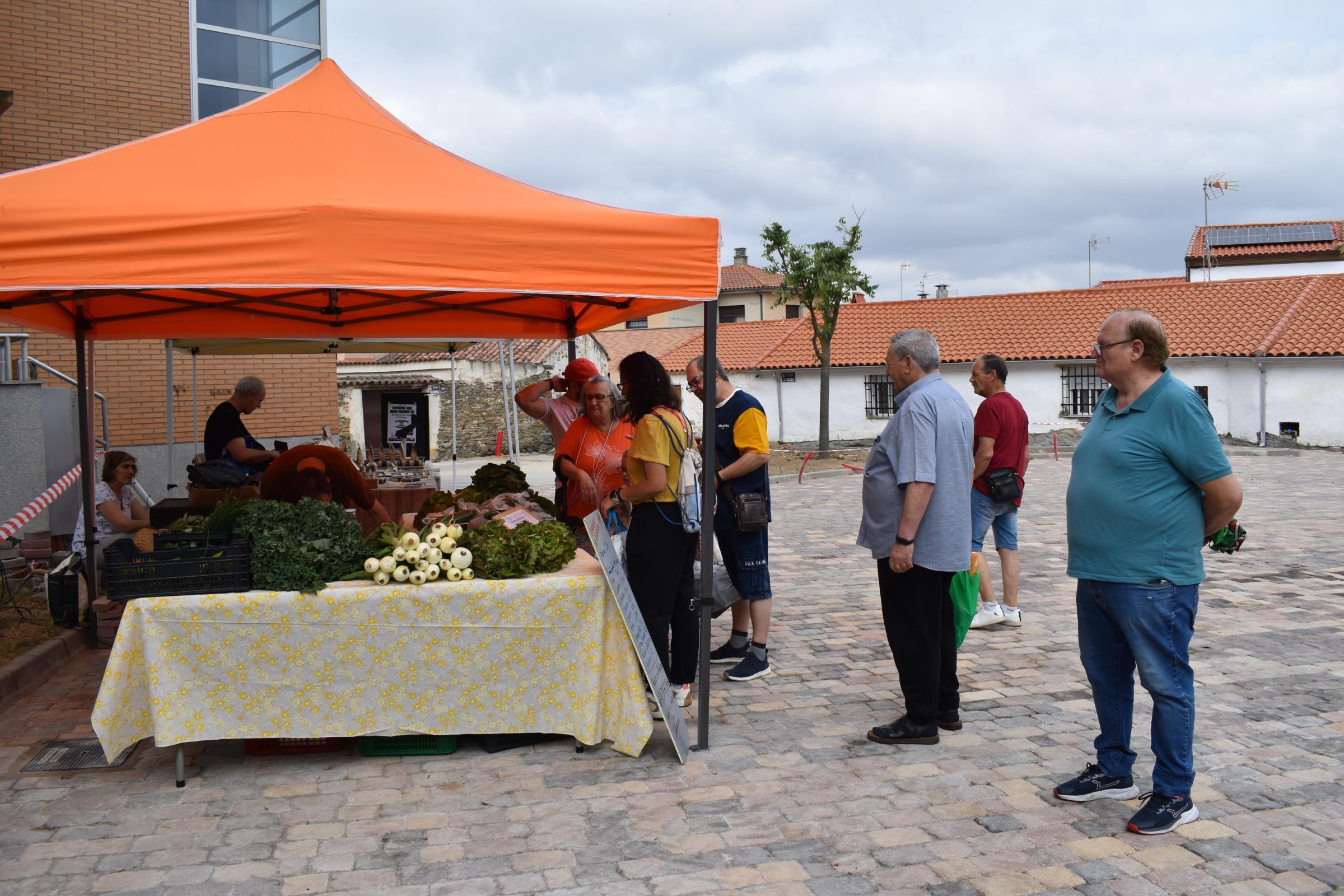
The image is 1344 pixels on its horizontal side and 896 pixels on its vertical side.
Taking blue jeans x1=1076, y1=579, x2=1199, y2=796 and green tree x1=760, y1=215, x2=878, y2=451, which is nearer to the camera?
blue jeans x1=1076, y1=579, x2=1199, y2=796

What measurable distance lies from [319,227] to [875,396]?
31.8 m

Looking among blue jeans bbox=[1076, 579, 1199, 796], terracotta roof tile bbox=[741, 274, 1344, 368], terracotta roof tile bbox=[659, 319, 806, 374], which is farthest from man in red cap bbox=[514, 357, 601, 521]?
terracotta roof tile bbox=[659, 319, 806, 374]

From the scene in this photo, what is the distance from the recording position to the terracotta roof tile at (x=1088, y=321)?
97.1ft

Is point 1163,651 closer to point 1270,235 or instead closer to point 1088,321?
point 1088,321

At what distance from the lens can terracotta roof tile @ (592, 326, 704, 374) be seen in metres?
48.7

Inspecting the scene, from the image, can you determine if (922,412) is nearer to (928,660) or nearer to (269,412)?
(928,660)

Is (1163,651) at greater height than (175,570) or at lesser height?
lesser

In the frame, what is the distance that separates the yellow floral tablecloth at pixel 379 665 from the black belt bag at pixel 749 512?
127cm

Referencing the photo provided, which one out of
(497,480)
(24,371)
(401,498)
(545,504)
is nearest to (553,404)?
(497,480)

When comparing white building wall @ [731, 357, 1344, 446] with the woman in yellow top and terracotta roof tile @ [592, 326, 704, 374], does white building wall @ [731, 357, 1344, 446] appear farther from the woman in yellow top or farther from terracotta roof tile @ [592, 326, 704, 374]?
the woman in yellow top

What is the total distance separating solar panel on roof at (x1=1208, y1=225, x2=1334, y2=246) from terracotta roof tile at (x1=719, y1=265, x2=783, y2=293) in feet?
71.8

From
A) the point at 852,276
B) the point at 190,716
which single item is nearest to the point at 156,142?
the point at 190,716

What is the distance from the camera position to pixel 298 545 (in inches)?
178

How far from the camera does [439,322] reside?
818cm
